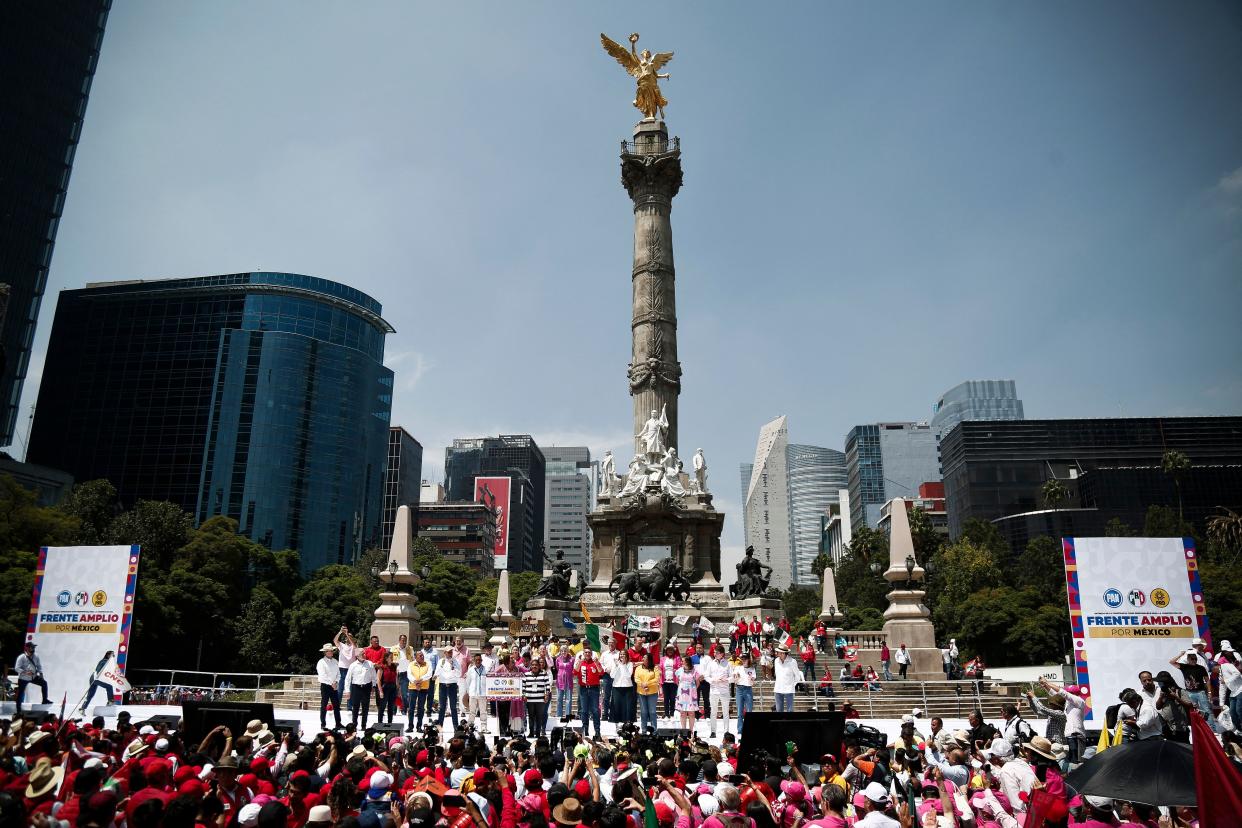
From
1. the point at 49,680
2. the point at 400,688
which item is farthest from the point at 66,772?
the point at 49,680

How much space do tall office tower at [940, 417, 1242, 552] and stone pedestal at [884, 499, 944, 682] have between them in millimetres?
74309

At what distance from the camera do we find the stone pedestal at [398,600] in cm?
2723

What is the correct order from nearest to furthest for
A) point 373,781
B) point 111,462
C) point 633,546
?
point 373,781
point 633,546
point 111,462

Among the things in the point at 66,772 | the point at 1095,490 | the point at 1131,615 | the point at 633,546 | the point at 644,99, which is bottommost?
the point at 66,772

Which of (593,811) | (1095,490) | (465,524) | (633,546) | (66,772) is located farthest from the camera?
(465,524)

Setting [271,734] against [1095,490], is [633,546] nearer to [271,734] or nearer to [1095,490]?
[271,734]

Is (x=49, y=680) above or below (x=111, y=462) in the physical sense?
below

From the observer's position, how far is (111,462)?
98.2 metres

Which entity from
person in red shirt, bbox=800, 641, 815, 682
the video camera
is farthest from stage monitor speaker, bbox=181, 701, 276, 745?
person in red shirt, bbox=800, 641, 815, 682

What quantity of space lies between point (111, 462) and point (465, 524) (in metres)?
50.1

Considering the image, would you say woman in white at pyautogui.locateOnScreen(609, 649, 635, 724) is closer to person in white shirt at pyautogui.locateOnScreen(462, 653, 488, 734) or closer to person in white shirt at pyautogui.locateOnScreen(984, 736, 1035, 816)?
person in white shirt at pyautogui.locateOnScreen(462, 653, 488, 734)

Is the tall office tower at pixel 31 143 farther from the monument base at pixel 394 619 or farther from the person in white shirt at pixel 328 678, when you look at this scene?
the person in white shirt at pixel 328 678

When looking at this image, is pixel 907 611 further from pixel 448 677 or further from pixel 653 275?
pixel 653 275

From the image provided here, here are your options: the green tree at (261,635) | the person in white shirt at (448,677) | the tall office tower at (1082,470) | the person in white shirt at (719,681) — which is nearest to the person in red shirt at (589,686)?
the person in white shirt at (719,681)
